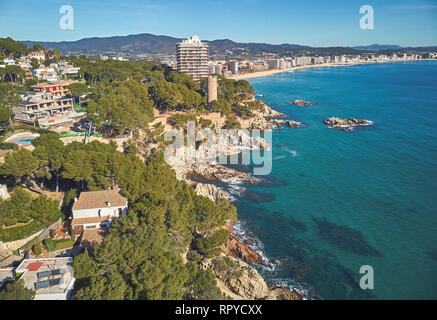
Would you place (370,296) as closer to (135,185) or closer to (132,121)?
(135,185)

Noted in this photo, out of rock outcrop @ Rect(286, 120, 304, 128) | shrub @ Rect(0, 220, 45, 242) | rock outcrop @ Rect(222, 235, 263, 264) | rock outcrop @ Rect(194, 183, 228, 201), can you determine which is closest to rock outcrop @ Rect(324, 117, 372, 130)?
rock outcrop @ Rect(286, 120, 304, 128)

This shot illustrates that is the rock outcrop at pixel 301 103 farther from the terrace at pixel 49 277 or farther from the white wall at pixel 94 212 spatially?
the terrace at pixel 49 277

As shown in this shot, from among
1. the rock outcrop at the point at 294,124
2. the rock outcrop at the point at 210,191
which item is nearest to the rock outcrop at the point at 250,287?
the rock outcrop at the point at 210,191

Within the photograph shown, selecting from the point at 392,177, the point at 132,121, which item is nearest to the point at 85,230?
the point at 132,121

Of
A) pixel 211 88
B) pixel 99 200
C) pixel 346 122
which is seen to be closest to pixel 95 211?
pixel 99 200

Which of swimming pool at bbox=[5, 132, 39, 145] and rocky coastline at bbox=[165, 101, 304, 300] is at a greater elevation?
swimming pool at bbox=[5, 132, 39, 145]

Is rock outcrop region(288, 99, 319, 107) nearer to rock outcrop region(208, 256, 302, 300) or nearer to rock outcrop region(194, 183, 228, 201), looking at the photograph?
rock outcrop region(194, 183, 228, 201)
